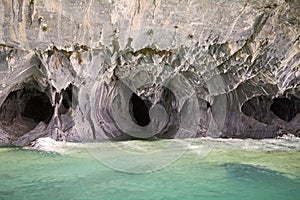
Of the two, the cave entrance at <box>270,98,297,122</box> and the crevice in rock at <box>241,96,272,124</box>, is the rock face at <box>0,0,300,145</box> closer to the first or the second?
the crevice in rock at <box>241,96,272,124</box>

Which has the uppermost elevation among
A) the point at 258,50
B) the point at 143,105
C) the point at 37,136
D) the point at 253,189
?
the point at 258,50

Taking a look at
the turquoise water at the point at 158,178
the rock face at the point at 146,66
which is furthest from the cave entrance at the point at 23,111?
the turquoise water at the point at 158,178

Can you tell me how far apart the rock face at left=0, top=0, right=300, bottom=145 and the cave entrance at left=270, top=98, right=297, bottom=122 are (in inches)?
22.0

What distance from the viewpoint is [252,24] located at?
416 inches

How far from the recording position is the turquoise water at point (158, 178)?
19.0ft

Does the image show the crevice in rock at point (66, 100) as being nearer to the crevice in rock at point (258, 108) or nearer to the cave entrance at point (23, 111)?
the cave entrance at point (23, 111)

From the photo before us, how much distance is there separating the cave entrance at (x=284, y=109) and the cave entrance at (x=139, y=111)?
6.62 m

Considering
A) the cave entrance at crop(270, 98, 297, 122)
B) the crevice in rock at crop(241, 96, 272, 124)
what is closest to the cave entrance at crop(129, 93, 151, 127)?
the crevice in rock at crop(241, 96, 272, 124)

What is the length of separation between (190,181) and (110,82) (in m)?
7.19

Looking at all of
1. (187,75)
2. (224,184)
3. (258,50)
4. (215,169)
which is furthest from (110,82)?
(224,184)

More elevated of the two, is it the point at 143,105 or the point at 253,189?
the point at 143,105

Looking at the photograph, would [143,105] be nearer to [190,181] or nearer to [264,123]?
[264,123]

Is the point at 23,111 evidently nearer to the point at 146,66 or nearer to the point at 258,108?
the point at 146,66

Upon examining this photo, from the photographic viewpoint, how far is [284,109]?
17984mm
